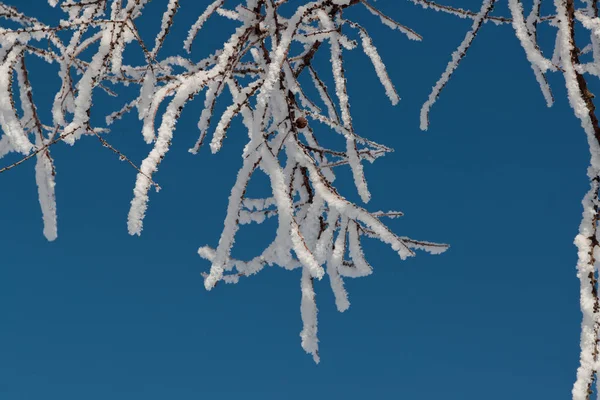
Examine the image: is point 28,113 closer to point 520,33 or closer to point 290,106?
point 290,106

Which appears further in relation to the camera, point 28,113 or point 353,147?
point 28,113

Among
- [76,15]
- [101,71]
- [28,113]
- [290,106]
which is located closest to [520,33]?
[290,106]

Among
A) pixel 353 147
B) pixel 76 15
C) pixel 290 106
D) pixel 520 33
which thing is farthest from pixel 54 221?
pixel 520 33

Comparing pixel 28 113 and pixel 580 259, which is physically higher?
pixel 28 113

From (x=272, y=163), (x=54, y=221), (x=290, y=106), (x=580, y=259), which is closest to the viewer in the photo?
(x=580, y=259)

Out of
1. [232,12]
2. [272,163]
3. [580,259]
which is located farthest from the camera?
[232,12]

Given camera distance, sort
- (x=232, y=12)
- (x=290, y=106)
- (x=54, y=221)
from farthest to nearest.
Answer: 1. (x=232, y=12)
2. (x=54, y=221)
3. (x=290, y=106)

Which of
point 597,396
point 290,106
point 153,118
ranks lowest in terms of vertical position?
point 597,396

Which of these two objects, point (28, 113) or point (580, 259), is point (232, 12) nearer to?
point (28, 113)

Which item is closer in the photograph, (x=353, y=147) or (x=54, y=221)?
(x=353, y=147)
